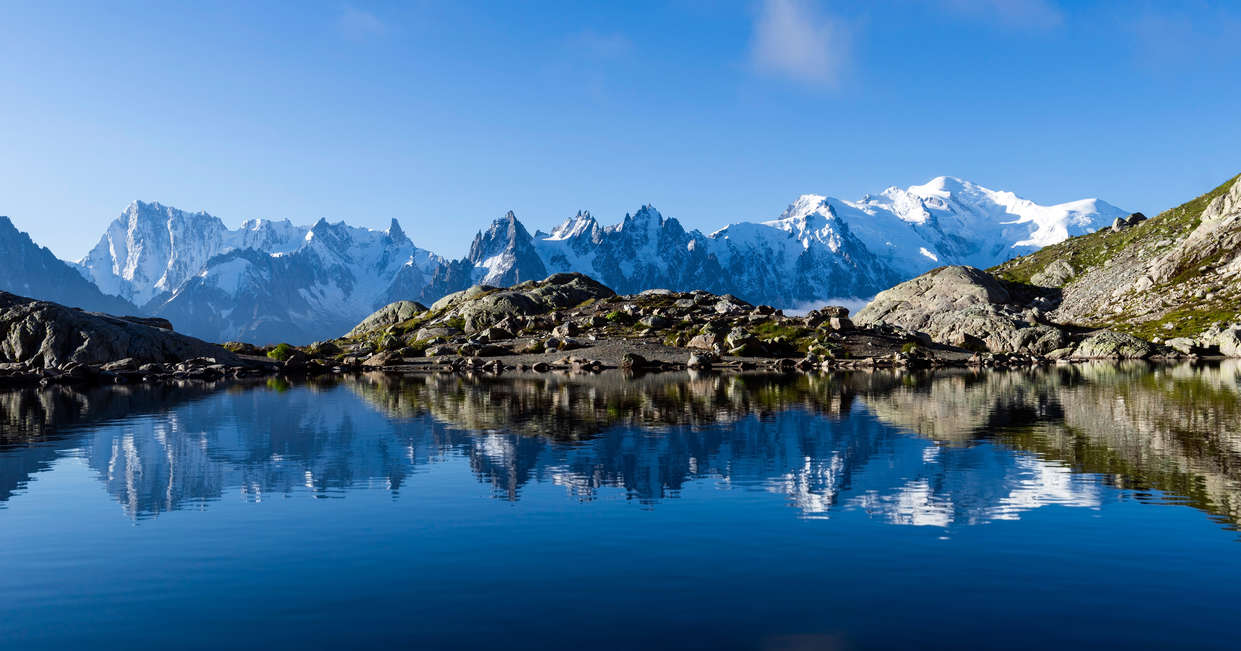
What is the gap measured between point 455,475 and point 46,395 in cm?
7472

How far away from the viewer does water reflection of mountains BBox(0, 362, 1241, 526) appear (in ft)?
107

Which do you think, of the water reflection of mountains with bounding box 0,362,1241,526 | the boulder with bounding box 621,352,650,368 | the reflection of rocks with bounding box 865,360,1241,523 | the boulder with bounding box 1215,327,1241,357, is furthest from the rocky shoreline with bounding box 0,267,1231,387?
the reflection of rocks with bounding box 865,360,1241,523

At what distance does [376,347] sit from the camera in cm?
17538

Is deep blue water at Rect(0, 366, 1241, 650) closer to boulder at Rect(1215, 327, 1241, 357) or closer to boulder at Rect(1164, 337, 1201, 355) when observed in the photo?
boulder at Rect(1164, 337, 1201, 355)

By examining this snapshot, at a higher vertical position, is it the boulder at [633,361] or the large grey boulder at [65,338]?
the large grey boulder at [65,338]

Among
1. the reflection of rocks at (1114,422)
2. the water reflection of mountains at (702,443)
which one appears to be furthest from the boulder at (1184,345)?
the water reflection of mountains at (702,443)

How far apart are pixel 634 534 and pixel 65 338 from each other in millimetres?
125246

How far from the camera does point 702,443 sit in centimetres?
4556

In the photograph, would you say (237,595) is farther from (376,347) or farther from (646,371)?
(376,347)

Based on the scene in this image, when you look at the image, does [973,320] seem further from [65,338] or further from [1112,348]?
[65,338]

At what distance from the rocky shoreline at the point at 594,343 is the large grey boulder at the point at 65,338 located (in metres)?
0.19

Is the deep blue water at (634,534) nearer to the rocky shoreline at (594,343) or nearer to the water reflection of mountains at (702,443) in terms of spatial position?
the water reflection of mountains at (702,443)

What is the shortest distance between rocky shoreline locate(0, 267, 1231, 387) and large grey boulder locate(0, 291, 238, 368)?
194mm

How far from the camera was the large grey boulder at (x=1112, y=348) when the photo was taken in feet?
470
